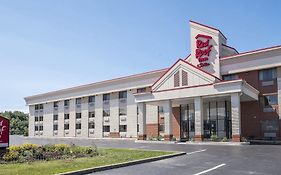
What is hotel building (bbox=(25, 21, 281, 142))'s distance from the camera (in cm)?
3412

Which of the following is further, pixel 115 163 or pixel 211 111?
pixel 211 111

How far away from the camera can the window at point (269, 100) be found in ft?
117

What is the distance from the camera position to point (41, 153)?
58.2 feet

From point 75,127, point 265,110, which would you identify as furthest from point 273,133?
point 75,127

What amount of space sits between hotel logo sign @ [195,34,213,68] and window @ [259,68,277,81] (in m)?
6.66

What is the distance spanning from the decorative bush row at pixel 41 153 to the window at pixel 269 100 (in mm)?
23205

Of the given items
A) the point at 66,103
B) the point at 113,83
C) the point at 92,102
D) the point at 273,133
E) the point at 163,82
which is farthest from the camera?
the point at 66,103

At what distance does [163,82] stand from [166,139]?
6795mm

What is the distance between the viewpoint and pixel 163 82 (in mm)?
38156

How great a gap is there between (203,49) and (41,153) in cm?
2797

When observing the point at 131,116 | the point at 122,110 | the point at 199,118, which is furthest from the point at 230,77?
the point at 122,110

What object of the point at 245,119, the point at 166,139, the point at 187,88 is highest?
the point at 187,88

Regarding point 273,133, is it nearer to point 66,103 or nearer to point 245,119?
point 245,119

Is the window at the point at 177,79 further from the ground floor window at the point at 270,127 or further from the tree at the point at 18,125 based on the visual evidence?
the tree at the point at 18,125
